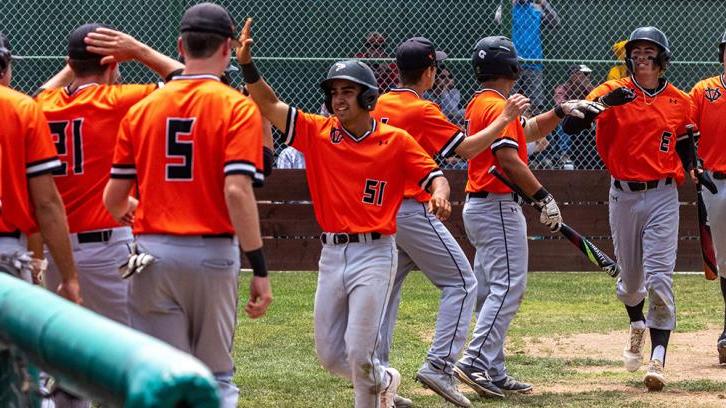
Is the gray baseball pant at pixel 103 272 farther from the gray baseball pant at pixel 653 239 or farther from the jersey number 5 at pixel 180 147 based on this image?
the gray baseball pant at pixel 653 239

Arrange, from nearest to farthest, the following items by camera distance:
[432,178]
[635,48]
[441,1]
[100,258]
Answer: [100,258] < [432,178] < [635,48] < [441,1]

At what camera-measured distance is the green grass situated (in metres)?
7.24

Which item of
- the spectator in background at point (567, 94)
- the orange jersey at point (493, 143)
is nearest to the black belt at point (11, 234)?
the orange jersey at point (493, 143)

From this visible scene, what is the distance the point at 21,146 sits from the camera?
194 inches

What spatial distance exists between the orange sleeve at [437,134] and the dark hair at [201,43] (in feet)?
7.98

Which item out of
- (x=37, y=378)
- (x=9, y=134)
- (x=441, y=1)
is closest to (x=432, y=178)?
(x=9, y=134)

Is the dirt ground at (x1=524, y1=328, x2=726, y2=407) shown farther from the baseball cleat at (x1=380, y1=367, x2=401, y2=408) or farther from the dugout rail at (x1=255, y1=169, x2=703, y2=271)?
the dugout rail at (x1=255, y1=169, x2=703, y2=271)

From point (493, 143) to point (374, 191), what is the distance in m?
1.56

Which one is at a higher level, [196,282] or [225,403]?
[196,282]

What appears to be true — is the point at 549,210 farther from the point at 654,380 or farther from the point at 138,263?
the point at 138,263

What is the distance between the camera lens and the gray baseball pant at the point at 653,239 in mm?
7871

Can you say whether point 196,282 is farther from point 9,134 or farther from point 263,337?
point 263,337

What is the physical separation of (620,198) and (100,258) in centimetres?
370

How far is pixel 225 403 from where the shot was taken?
4801 millimetres
